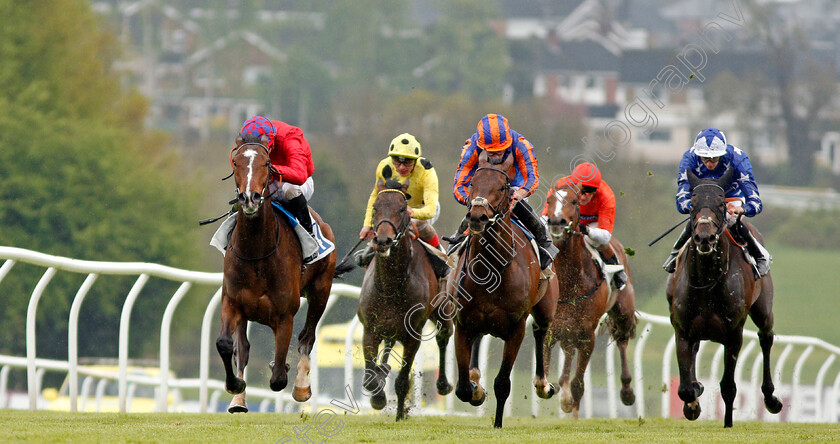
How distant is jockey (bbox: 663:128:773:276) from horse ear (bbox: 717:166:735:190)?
9 cm

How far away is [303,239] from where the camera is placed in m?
7.55

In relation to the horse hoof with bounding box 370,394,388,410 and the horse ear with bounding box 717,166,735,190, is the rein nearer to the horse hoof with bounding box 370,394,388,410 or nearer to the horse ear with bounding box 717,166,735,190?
the horse hoof with bounding box 370,394,388,410

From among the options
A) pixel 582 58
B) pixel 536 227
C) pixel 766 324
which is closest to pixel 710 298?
pixel 766 324

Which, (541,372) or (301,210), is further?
(541,372)

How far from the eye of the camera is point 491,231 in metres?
7.32

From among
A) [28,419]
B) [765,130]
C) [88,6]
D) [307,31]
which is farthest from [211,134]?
[28,419]

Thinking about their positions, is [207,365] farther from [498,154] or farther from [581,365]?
[581,365]

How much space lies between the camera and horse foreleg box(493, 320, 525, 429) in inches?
296

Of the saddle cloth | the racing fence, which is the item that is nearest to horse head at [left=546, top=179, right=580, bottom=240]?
the racing fence

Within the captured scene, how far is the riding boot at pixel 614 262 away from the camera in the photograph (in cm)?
997

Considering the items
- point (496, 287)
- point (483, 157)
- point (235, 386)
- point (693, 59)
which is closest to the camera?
point (235, 386)

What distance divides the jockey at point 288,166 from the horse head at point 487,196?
1.21 meters

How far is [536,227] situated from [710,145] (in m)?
1.33

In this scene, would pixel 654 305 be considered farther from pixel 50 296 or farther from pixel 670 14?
pixel 670 14
